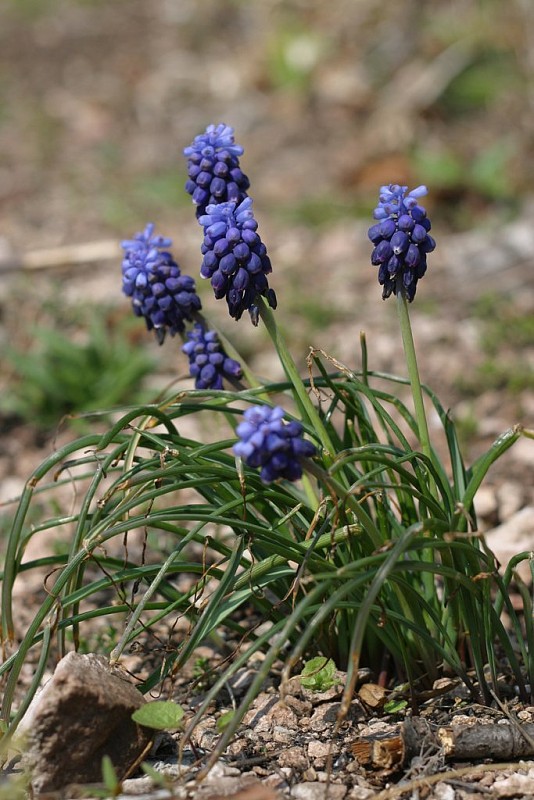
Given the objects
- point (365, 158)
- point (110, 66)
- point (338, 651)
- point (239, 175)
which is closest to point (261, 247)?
point (239, 175)

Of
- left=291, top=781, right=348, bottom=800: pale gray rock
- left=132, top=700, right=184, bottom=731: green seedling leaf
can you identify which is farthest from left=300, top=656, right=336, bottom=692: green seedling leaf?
left=132, top=700, right=184, bottom=731: green seedling leaf

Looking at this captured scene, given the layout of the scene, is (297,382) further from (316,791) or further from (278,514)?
(316,791)

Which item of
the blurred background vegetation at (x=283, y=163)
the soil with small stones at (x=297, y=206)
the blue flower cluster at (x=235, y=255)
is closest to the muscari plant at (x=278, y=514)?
the blue flower cluster at (x=235, y=255)

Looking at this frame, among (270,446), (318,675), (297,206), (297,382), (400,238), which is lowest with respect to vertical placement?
(318,675)

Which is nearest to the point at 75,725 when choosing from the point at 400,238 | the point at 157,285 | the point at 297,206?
the point at 157,285

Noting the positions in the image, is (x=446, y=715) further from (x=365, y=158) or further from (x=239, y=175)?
(x=365, y=158)

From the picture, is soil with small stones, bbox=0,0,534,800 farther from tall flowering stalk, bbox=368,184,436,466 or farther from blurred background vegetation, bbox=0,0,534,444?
tall flowering stalk, bbox=368,184,436,466
